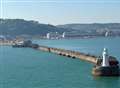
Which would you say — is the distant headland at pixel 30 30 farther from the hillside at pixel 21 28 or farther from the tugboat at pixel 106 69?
the tugboat at pixel 106 69

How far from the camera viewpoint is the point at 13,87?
821 inches

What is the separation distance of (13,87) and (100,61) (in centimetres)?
627

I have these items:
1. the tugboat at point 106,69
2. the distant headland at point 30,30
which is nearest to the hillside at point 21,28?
the distant headland at point 30,30

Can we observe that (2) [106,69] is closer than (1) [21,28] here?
Yes

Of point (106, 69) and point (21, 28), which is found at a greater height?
point (21, 28)

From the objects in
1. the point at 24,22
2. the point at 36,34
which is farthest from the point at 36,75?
the point at 36,34

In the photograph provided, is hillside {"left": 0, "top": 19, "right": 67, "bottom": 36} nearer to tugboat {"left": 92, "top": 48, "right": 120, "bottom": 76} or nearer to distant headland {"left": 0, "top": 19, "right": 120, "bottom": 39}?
distant headland {"left": 0, "top": 19, "right": 120, "bottom": 39}

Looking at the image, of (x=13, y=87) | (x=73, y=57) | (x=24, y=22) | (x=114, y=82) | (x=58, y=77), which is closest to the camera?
(x=13, y=87)

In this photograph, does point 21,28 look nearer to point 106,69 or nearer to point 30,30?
point 30,30

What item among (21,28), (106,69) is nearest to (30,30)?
(21,28)

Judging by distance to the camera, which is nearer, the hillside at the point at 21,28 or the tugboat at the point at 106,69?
the tugboat at the point at 106,69

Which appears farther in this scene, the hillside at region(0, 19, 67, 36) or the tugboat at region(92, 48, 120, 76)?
the hillside at region(0, 19, 67, 36)

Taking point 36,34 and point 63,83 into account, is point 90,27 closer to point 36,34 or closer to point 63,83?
point 36,34

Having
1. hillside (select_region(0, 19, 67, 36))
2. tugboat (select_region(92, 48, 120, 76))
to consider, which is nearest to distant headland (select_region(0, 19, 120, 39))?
hillside (select_region(0, 19, 67, 36))
